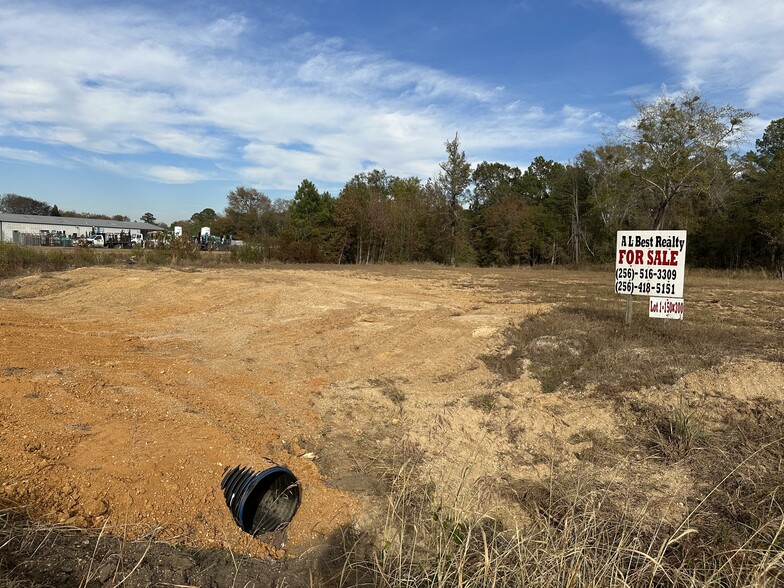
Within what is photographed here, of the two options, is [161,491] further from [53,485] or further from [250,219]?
Answer: [250,219]

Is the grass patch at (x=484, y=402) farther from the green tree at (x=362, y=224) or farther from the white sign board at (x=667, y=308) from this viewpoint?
the green tree at (x=362, y=224)

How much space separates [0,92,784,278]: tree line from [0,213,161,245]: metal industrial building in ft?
97.8

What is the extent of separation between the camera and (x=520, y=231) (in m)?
41.8

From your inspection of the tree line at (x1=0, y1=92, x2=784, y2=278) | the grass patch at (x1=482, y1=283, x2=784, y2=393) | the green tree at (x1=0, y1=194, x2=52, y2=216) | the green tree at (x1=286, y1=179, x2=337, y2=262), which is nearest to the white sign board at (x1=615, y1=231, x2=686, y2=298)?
the grass patch at (x1=482, y1=283, x2=784, y2=393)

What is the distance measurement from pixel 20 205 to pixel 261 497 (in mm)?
109876

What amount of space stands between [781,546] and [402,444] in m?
3.04

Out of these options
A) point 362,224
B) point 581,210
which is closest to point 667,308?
point 362,224

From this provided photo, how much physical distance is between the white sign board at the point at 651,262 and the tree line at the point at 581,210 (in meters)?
19.4

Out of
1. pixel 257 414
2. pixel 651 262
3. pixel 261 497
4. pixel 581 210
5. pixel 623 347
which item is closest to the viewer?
pixel 261 497

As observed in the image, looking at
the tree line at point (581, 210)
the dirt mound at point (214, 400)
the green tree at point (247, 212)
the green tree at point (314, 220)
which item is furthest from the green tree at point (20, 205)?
the dirt mound at point (214, 400)

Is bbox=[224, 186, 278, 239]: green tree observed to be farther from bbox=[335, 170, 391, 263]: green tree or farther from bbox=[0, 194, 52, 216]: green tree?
bbox=[0, 194, 52, 216]: green tree

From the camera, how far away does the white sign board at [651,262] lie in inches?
306

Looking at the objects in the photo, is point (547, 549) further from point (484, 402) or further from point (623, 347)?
point (623, 347)

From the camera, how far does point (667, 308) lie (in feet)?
25.9
